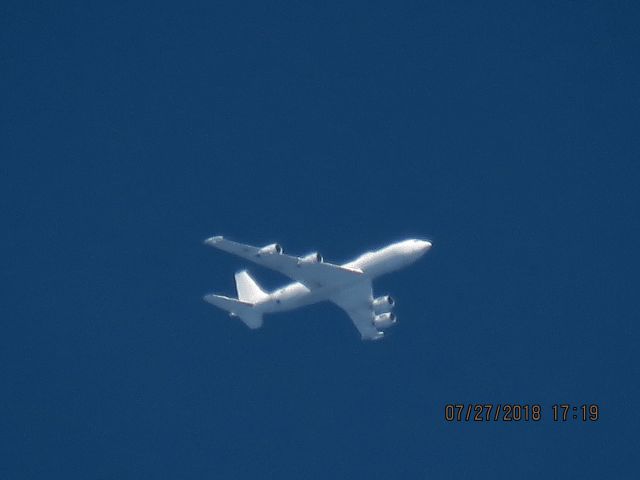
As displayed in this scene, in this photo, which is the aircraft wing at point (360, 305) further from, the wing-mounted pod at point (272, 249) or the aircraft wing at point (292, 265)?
the wing-mounted pod at point (272, 249)

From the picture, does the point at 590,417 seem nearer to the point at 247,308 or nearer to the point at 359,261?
the point at 359,261

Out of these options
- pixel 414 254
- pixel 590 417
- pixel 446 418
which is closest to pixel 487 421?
pixel 446 418

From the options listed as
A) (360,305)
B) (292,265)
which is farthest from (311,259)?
(360,305)

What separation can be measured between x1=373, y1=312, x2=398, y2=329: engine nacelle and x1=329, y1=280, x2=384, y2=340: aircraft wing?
16.9 inches

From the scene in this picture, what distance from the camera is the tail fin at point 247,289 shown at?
67188mm

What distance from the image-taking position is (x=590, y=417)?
65875 mm

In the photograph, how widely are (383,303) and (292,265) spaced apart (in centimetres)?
901

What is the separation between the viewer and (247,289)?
226ft

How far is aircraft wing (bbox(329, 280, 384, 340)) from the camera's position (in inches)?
2495

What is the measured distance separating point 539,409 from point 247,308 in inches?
→ 953

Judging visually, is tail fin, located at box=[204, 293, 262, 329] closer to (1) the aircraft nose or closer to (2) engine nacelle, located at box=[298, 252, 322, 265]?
(2) engine nacelle, located at box=[298, 252, 322, 265]

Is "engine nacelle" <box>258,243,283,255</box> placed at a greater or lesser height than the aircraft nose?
lesser

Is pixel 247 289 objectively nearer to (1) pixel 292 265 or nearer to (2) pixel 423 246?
(1) pixel 292 265

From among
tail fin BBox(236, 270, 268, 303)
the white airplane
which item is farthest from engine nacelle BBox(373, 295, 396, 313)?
tail fin BBox(236, 270, 268, 303)
